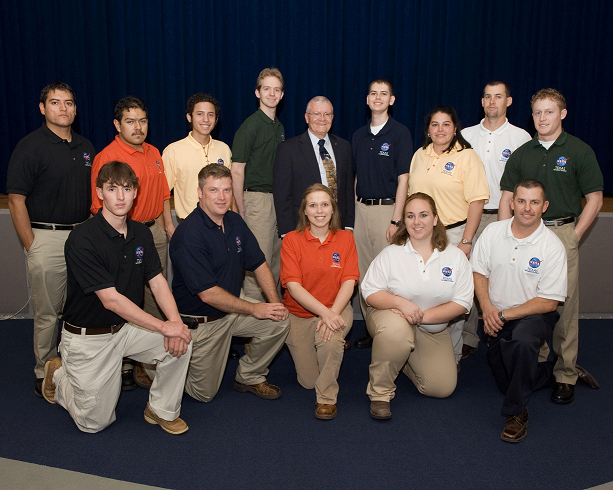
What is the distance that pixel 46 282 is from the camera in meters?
3.17

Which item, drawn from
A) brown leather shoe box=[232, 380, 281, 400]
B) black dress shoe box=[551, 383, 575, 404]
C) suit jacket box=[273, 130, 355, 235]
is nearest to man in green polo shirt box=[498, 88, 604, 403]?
black dress shoe box=[551, 383, 575, 404]

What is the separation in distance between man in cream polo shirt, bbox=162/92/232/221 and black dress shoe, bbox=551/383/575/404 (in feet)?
8.39

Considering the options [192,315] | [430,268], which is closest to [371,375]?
[430,268]

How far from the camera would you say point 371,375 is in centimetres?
307

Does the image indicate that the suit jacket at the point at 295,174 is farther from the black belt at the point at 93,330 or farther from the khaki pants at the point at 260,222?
the black belt at the point at 93,330

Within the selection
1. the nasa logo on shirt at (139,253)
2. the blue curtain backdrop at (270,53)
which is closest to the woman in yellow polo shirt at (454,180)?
the nasa logo on shirt at (139,253)

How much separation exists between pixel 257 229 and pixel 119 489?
81.5 inches

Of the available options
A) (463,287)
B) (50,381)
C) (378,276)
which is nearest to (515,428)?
(463,287)

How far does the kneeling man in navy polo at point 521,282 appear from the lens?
296cm

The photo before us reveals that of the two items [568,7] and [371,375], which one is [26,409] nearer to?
[371,375]

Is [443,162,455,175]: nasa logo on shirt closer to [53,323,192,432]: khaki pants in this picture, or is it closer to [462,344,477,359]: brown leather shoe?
[462,344,477,359]: brown leather shoe

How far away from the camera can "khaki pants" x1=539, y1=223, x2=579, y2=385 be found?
3242 millimetres

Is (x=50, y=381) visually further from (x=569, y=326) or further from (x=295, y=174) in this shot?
(x=569, y=326)

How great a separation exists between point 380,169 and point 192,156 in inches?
50.8
